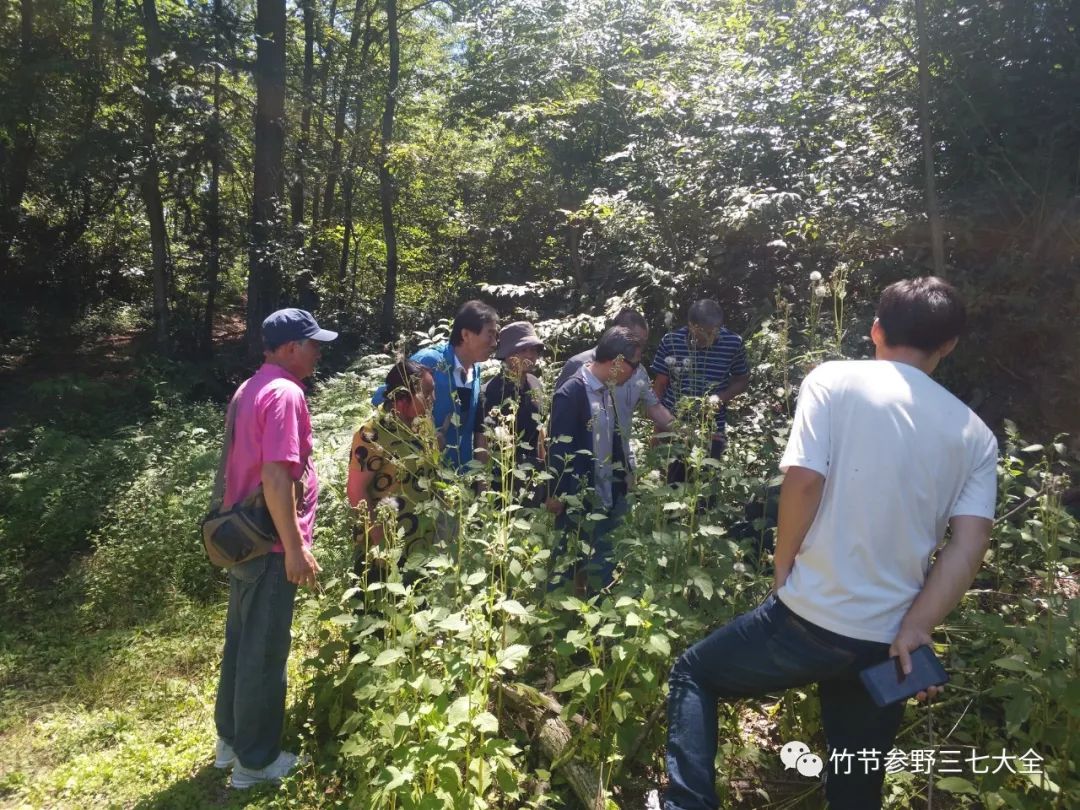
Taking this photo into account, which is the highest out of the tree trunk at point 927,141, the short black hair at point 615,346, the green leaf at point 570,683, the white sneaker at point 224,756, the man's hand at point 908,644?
the tree trunk at point 927,141

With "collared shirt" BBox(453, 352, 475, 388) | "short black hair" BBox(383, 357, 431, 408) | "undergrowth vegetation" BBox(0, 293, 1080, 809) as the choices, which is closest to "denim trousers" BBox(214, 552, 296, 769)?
"undergrowth vegetation" BBox(0, 293, 1080, 809)

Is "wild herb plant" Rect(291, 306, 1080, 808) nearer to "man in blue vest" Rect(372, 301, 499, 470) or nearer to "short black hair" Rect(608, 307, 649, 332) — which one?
"man in blue vest" Rect(372, 301, 499, 470)

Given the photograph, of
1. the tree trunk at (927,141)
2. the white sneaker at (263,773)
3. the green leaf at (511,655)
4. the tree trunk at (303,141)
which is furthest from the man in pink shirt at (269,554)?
the tree trunk at (303,141)

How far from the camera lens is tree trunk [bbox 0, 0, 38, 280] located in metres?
11.0

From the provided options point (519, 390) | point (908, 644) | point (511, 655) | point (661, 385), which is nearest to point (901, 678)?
point (908, 644)

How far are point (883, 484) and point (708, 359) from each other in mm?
2927

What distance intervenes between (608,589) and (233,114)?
1217 cm

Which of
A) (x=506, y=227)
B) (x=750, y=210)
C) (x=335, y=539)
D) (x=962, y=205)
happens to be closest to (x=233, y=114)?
(x=506, y=227)

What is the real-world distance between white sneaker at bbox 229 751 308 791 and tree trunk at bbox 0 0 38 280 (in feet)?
38.1

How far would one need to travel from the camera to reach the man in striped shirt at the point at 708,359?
443 centimetres

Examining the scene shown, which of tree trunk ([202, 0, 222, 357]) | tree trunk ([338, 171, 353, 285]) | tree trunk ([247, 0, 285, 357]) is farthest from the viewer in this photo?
tree trunk ([338, 171, 353, 285])

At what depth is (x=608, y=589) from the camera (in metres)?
2.80

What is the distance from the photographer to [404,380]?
3129 millimetres

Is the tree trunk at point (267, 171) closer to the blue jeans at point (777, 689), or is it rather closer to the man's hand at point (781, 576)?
the blue jeans at point (777, 689)
